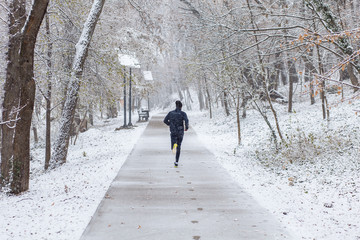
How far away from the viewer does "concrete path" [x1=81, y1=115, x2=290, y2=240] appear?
15.9ft

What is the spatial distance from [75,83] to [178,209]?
7625 millimetres

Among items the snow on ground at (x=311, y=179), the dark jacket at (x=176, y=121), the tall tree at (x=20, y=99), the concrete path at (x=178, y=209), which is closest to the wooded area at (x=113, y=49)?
Result: the tall tree at (x=20, y=99)

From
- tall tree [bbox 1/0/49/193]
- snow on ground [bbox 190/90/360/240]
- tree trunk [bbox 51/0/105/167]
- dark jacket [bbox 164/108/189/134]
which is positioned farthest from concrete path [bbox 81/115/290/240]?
tree trunk [bbox 51/0/105/167]

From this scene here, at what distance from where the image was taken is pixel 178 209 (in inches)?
238

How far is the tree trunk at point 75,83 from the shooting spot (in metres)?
11.5

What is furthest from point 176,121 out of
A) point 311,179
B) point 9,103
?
point 9,103

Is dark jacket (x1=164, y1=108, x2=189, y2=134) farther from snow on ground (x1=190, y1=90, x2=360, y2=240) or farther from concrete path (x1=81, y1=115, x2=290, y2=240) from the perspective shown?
snow on ground (x1=190, y1=90, x2=360, y2=240)

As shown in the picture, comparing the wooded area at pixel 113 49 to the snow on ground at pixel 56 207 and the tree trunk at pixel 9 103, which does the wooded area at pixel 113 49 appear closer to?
the tree trunk at pixel 9 103

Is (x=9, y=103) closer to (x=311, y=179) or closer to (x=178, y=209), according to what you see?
(x=178, y=209)

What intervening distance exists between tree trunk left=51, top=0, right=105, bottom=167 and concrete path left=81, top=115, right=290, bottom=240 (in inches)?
149

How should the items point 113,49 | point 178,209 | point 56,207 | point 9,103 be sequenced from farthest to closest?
point 113,49 → point 9,103 → point 56,207 → point 178,209

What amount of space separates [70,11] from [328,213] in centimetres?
1089

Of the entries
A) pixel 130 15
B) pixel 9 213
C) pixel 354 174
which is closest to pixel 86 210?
pixel 9 213

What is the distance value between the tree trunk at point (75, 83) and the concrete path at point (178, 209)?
12.4 feet
